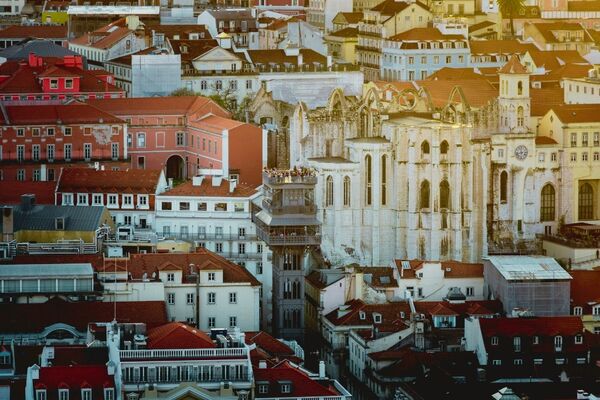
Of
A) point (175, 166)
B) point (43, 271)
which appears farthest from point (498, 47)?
point (43, 271)

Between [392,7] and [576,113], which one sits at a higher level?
[392,7]

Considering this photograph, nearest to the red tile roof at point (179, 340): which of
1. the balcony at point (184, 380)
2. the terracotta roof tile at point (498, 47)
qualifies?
the balcony at point (184, 380)

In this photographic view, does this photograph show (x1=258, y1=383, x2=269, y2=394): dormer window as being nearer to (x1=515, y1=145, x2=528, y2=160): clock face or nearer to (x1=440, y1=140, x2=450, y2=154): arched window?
(x1=440, y1=140, x2=450, y2=154): arched window

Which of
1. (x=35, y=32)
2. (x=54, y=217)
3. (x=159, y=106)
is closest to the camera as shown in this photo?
(x=54, y=217)

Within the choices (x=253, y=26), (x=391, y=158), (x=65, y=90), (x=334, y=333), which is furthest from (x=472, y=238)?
(x=253, y=26)

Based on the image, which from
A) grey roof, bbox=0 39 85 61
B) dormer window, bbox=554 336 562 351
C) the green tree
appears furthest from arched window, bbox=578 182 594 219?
A: the green tree

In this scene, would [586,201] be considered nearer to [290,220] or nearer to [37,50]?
[290,220]
